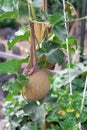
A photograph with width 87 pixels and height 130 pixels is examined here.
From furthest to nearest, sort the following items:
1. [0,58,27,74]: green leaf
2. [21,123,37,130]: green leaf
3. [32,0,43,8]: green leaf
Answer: [21,123,37,130]: green leaf, [0,58,27,74]: green leaf, [32,0,43,8]: green leaf

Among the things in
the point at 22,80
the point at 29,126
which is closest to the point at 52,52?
the point at 22,80

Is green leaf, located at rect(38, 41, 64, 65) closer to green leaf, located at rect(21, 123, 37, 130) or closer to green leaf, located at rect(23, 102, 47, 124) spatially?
green leaf, located at rect(23, 102, 47, 124)

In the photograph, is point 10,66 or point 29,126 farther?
point 29,126

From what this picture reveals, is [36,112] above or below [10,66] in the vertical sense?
below

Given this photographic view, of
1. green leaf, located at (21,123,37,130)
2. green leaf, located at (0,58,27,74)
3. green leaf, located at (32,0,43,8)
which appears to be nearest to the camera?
green leaf, located at (32,0,43,8)

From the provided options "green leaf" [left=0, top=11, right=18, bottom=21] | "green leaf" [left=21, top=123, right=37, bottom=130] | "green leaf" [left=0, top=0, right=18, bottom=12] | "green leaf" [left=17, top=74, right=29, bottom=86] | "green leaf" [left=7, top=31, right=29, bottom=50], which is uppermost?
"green leaf" [left=0, top=0, right=18, bottom=12]

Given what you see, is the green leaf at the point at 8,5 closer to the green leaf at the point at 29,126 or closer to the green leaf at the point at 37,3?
the green leaf at the point at 37,3

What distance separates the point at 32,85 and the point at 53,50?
12 cm

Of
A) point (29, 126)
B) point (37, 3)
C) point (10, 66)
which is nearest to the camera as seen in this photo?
point (37, 3)

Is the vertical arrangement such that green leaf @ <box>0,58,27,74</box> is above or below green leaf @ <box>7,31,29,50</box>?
below

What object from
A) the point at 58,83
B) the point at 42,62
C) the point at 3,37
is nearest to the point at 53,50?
the point at 42,62

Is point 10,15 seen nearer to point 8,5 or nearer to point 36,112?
point 8,5

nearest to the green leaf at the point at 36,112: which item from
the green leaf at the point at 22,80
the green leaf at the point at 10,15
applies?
the green leaf at the point at 22,80

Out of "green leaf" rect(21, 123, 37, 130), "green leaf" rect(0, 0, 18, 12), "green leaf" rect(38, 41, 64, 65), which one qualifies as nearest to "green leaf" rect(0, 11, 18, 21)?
"green leaf" rect(0, 0, 18, 12)
